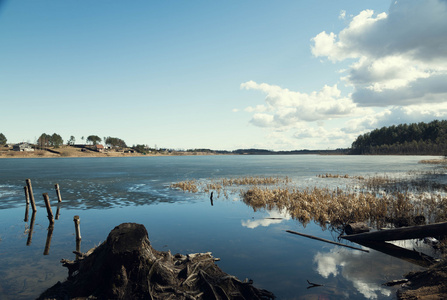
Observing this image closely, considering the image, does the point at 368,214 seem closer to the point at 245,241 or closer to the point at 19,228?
the point at 245,241

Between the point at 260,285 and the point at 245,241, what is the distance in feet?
19.7

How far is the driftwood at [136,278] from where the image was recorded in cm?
756

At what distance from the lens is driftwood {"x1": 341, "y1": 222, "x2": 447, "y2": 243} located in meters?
11.9

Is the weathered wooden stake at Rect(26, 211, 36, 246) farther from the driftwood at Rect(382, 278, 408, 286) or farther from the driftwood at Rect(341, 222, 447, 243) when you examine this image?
the driftwood at Rect(341, 222, 447, 243)

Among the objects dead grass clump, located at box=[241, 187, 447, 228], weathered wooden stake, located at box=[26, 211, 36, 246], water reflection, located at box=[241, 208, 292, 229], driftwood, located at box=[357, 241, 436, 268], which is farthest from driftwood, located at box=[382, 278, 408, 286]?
weathered wooden stake, located at box=[26, 211, 36, 246]

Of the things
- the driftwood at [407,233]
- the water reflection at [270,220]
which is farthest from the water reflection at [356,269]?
the water reflection at [270,220]

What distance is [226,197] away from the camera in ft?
108

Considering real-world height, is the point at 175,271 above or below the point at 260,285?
above

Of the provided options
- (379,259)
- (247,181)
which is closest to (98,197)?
(247,181)

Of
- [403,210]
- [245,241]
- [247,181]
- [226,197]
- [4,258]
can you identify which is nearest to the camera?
[4,258]

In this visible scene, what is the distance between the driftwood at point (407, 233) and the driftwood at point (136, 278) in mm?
9047

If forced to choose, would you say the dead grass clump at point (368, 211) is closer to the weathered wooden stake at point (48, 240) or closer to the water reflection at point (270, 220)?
the water reflection at point (270, 220)

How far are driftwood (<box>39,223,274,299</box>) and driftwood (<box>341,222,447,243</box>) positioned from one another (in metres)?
9.05

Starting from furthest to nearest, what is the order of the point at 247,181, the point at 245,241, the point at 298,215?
1. the point at 247,181
2. the point at 298,215
3. the point at 245,241
